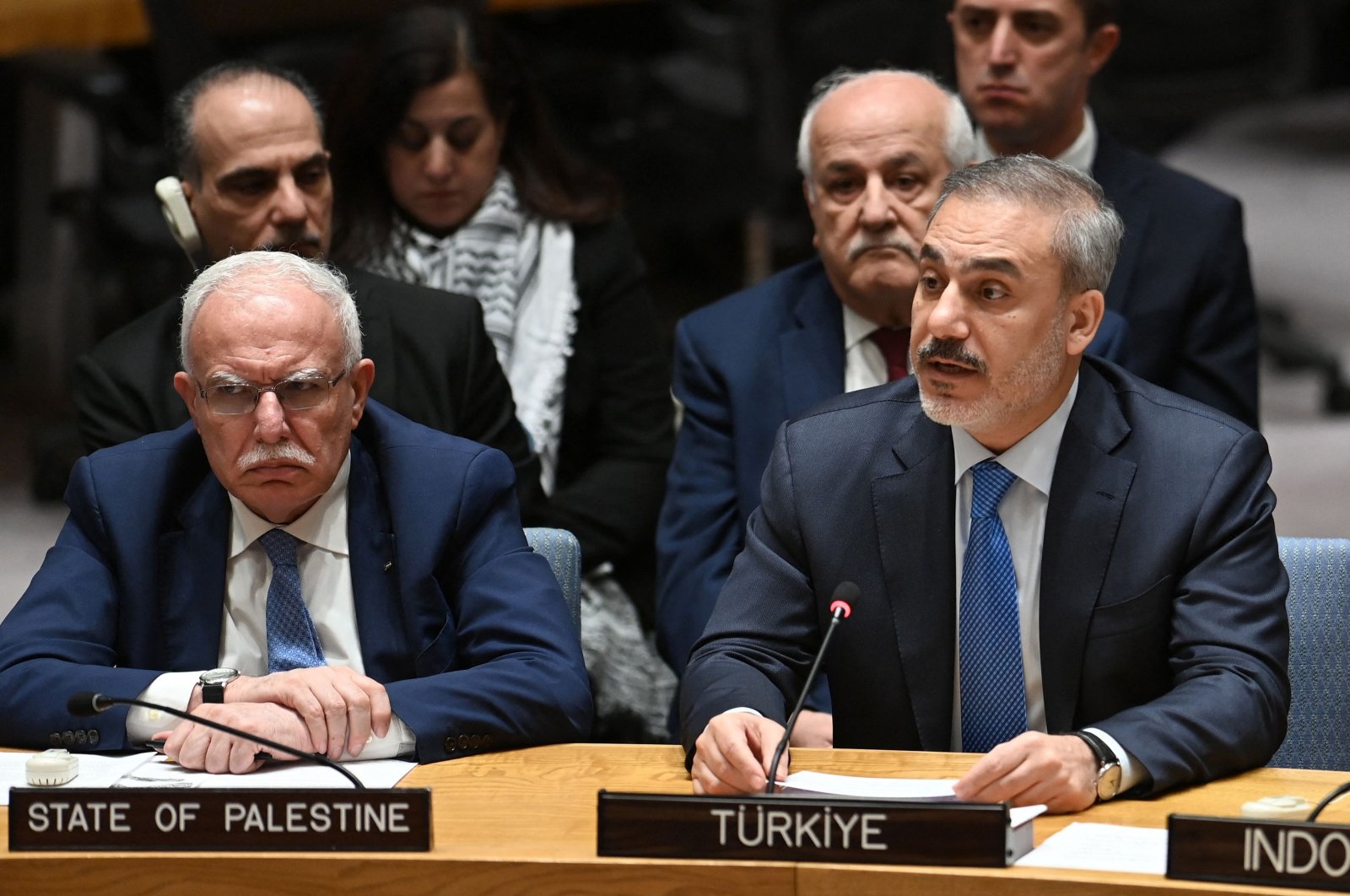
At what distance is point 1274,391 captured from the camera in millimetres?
5852

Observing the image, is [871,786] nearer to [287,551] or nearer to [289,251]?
[287,551]

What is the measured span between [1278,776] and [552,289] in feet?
6.16

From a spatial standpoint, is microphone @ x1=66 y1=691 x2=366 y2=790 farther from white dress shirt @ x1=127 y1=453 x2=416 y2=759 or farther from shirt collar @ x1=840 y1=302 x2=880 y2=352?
shirt collar @ x1=840 y1=302 x2=880 y2=352

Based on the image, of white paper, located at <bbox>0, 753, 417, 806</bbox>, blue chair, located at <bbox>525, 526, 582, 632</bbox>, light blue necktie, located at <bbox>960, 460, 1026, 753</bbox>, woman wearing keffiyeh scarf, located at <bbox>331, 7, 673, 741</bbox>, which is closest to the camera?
white paper, located at <bbox>0, 753, 417, 806</bbox>

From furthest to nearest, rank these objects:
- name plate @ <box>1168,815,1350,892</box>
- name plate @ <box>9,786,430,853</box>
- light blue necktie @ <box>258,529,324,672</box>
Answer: light blue necktie @ <box>258,529,324,672</box>, name plate @ <box>9,786,430,853</box>, name plate @ <box>1168,815,1350,892</box>

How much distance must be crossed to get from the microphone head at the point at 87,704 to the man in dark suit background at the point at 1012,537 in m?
0.72

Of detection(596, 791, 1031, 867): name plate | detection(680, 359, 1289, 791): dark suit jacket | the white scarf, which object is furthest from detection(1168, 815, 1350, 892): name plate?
the white scarf

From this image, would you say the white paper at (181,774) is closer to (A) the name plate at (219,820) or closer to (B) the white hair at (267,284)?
(A) the name plate at (219,820)

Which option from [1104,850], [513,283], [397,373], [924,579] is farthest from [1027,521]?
[513,283]

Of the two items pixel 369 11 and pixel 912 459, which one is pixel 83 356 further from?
pixel 369 11

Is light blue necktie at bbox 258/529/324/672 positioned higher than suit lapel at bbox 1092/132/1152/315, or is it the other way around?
suit lapel at bbox 1092/132/1152/315

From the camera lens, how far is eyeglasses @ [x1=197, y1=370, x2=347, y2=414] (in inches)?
101

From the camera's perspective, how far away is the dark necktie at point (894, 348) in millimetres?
3340

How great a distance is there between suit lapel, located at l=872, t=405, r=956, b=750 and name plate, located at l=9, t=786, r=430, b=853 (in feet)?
2.58
